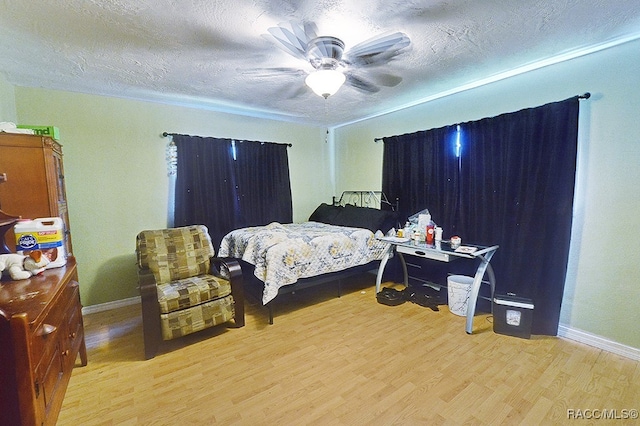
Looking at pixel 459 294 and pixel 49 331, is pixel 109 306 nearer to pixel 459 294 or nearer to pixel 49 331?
pixel 49 331

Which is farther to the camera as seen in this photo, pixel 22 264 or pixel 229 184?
pixel 229 184

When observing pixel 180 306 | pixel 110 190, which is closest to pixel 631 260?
pixel 180 306

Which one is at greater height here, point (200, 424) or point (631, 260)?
point (631, 260)

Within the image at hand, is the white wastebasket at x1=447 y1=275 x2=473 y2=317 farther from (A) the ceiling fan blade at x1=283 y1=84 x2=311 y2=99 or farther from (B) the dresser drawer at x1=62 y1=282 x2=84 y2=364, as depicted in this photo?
(B) the dresser drawer at x1=62 y1=282 x2=84 y2=364

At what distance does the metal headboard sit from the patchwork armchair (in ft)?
7.58

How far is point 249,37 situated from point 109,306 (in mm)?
3292

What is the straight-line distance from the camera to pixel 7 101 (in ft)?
8.14

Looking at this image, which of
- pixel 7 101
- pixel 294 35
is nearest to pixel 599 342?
pixel 294 35

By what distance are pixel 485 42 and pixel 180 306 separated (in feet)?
10.6

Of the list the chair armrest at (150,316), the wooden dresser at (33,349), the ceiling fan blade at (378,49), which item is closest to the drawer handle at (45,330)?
the wooden dresser at (33,349)

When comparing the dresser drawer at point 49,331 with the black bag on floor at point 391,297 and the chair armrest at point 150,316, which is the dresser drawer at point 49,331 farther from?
the black bag on floor at point 391,297

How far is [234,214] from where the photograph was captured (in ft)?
12.7

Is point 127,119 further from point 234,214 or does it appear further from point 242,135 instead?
point 234,214

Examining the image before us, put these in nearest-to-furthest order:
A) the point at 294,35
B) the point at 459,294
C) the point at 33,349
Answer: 1. the point at 33,349
2. the point at 294,35
3. the point at 459,294
